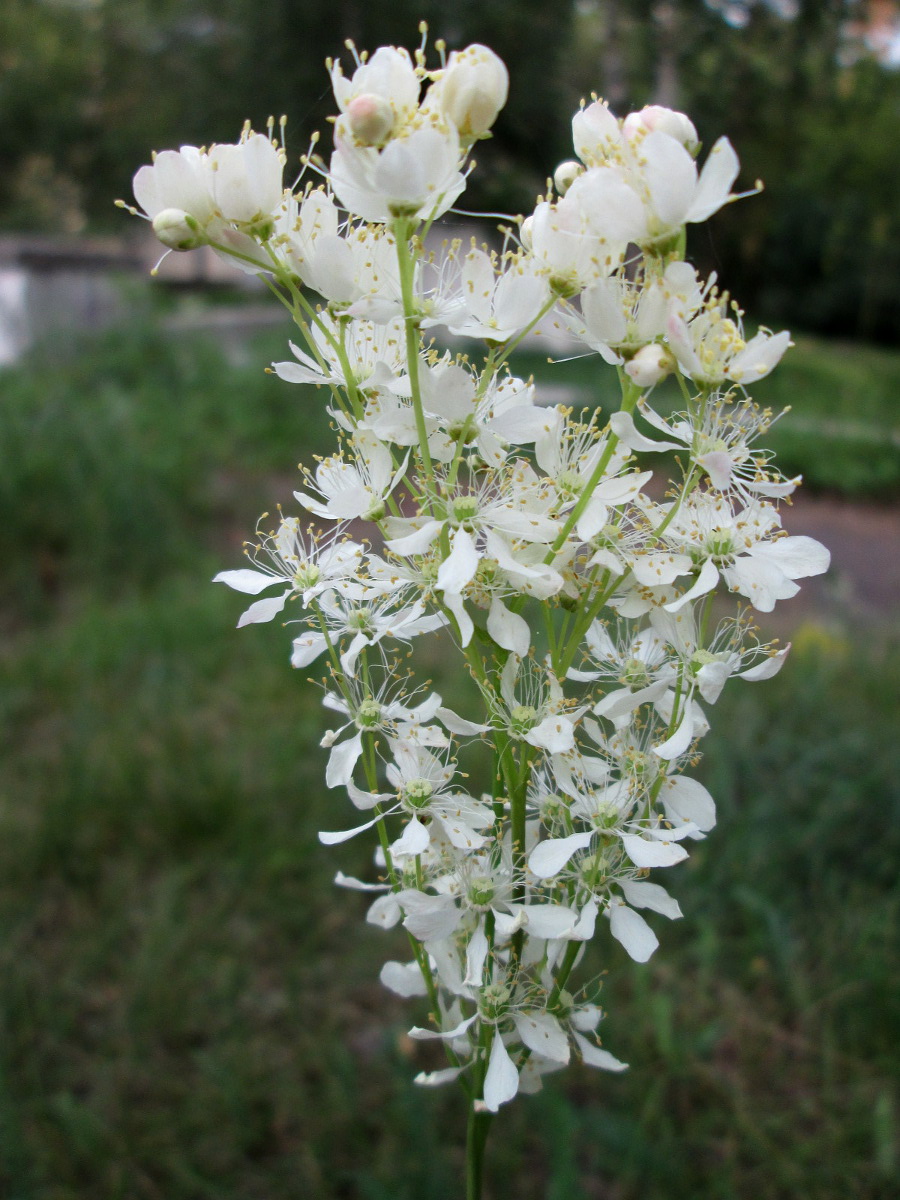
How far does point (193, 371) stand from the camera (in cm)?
528

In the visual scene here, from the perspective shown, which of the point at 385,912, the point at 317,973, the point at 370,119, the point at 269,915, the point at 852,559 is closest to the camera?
the point at 370,119

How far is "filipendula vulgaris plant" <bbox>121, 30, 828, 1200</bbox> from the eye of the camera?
62 cm

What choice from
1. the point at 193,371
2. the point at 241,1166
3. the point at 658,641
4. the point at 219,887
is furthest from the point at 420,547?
the point at 193,371

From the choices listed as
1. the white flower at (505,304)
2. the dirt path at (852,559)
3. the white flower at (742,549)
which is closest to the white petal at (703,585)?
the white flower at (742,549)

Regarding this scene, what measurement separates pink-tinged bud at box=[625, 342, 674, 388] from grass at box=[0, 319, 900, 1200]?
1.15 meters

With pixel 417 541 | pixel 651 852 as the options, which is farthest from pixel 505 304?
pixel 651 852

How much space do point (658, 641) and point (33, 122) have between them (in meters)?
16.9

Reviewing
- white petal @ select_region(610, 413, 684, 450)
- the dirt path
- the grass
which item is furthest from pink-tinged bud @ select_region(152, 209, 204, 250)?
the dirt path

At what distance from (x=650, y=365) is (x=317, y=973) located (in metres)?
1.64

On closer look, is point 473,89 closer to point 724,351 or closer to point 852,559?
point 724,351

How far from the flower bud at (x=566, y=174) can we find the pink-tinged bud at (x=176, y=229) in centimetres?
27

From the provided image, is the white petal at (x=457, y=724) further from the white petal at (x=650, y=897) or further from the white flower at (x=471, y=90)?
the white flower at (x=471, y=90)

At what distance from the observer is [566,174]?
70cm

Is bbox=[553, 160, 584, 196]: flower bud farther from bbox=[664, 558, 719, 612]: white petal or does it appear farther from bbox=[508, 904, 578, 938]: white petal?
bbox=[508, 904, 578, 938]: white petal
